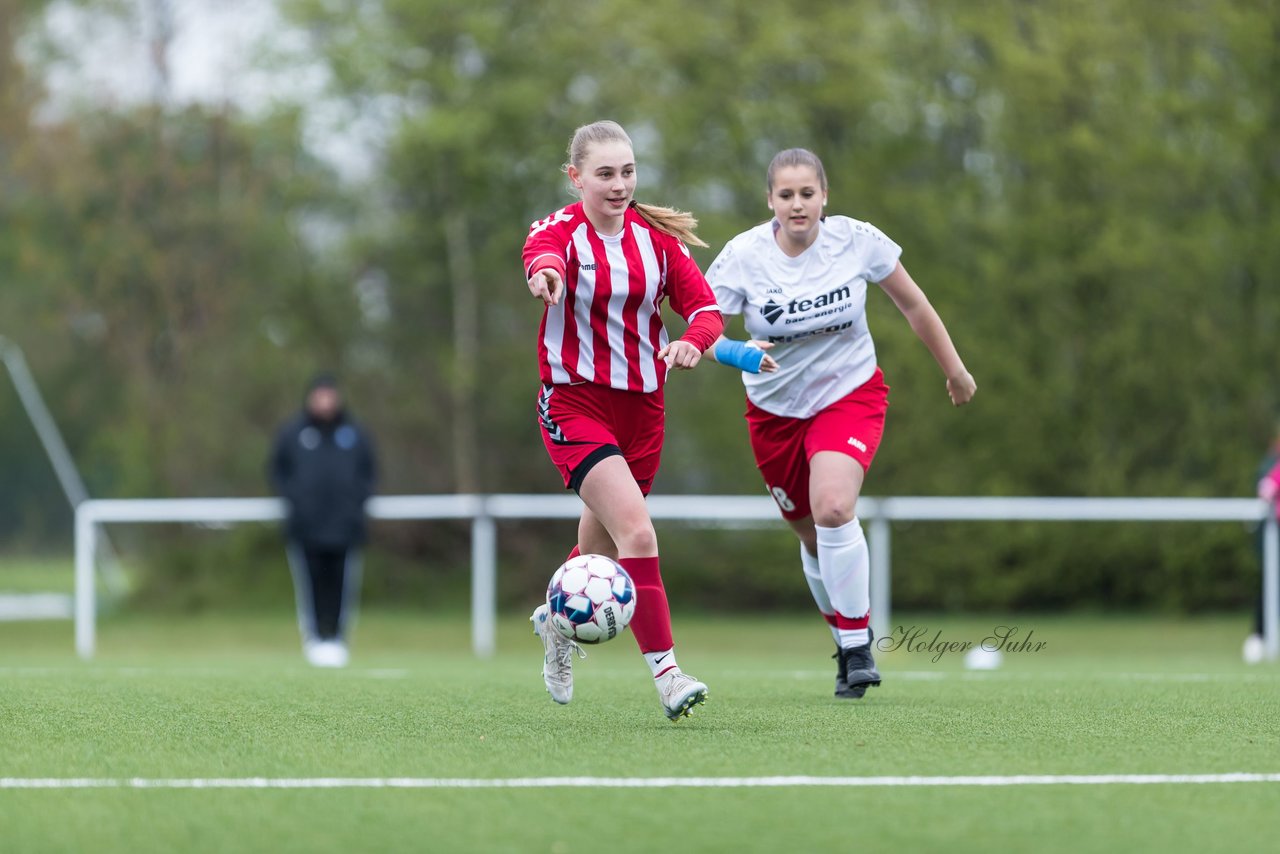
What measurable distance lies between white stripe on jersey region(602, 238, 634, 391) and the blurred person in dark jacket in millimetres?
6763

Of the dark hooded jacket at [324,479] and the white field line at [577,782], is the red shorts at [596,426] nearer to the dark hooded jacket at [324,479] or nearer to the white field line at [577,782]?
the white field line at [577,782]

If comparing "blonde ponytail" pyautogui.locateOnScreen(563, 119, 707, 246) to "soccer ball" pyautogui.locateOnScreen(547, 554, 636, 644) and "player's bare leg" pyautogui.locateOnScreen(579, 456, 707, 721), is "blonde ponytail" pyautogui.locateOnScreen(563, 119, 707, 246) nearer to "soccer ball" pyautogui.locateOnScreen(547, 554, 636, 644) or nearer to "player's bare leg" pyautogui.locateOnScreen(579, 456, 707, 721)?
"player's bare leg" pyautogui.locateOnScreen(579, 456, 707, 721)

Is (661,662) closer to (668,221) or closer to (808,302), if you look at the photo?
(668,221)

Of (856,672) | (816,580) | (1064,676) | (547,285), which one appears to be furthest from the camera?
(1064,676)

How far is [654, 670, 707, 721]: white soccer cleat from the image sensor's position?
17.8ft

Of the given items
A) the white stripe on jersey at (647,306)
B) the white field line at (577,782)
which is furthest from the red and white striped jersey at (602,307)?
the white field line at (577,782)

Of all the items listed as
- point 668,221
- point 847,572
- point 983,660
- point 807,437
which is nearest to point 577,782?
point 668,221

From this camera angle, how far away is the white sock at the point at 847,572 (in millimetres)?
6660

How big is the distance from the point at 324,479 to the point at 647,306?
709cm

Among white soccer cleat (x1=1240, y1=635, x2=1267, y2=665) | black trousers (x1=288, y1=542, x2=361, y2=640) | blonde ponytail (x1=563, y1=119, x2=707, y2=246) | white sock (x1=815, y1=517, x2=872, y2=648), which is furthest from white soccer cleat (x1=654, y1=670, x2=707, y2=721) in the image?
white soccer cleat (x1=1240, y1=635, x2=1267, y2=665)

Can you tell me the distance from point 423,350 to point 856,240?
13.5 meters

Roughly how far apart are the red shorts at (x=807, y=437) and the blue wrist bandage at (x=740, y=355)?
79cm

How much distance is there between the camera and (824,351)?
6812mm

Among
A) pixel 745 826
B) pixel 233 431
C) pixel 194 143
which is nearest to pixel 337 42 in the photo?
pixel 194 143
